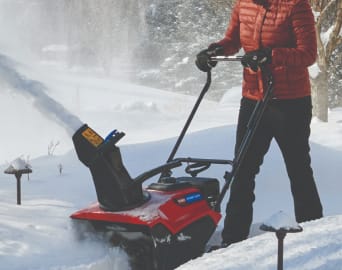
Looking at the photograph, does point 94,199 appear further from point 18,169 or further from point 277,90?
point 277,90

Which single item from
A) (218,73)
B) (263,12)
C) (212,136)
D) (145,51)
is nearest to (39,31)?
(145,51)

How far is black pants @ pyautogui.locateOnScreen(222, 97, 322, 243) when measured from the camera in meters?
3.10

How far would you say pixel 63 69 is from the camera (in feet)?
110

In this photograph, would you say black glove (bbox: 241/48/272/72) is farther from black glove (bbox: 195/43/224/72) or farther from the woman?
black glove (bbox: 195/43/224/72)

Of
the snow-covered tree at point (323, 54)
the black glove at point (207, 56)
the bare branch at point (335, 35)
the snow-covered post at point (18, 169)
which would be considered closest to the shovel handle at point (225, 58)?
the black glove at point (207, 56)

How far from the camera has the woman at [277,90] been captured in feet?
9.67

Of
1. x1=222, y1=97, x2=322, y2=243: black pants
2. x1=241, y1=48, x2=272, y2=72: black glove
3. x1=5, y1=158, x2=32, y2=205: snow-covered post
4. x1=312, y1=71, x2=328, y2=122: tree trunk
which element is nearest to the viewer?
x1=241, y1=48, x2=272, y2=72: black glove

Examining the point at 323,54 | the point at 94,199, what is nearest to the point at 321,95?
the point at 323,54

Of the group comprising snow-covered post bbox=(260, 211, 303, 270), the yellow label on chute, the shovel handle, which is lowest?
snow-covered post bbox=(260, 211, 303, 270)

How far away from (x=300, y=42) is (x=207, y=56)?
0.58 m

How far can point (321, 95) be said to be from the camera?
30.5 ft

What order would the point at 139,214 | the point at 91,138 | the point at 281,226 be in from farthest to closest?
the point at 91,138 < the point at 139,214 < the point at 281,226

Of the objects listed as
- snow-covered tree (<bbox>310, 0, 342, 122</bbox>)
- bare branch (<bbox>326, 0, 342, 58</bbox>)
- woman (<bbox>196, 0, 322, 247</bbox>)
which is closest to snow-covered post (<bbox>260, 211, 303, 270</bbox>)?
woman (<bbox>196, 0, 322, 247</bbox>)

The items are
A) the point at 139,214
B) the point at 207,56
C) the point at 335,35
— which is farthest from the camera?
the point at 335,35
